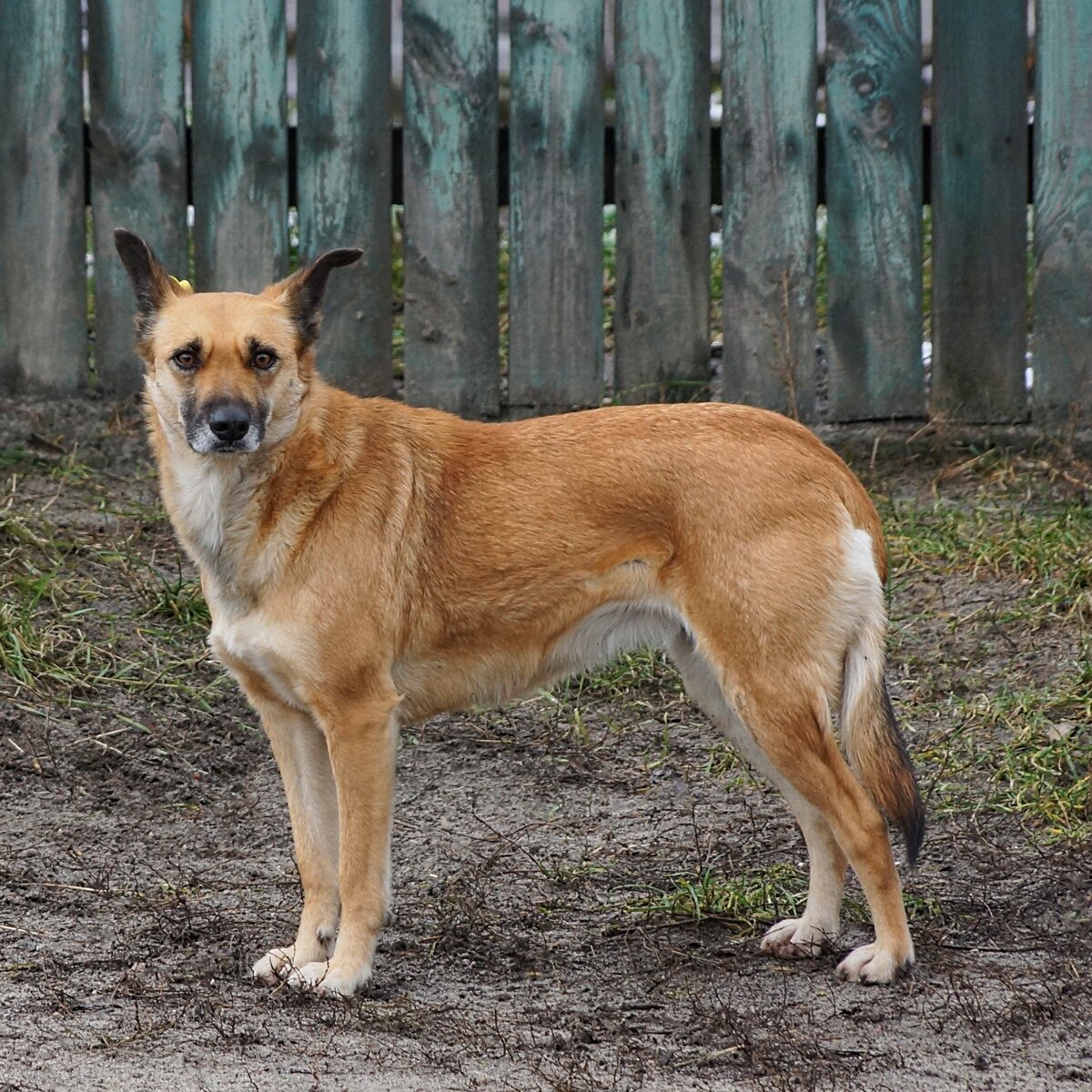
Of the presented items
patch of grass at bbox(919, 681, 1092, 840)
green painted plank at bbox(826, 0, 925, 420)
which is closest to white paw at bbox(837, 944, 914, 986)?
patch of grass at bbox(919, 681, 1092, 840)

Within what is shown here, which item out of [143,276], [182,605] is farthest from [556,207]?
[143,276]

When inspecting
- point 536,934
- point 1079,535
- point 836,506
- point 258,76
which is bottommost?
point 536,934

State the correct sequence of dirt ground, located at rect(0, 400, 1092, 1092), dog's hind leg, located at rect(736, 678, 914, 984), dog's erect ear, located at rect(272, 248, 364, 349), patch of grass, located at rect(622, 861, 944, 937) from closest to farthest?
dirt ground, located at rect(0, 400, 1092, 1092), dog's hind leg, located at rect(736, 678, 914, 984), dog's erect ear, located at rect(272, 248, 364, 349), patch of grass, located at rect(622, 861, 944, 937)

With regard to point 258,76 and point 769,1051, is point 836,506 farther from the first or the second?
point 258,76

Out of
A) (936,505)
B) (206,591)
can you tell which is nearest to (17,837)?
(206,591)

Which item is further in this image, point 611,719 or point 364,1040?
point 611,719

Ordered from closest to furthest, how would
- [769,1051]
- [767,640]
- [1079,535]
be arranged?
[769,1051]
[767,640]
[1079,535]

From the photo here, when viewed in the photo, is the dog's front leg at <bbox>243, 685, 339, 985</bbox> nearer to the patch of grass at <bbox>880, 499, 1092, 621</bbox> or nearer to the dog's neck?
the dog's neck

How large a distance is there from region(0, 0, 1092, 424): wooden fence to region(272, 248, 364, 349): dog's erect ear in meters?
2.32

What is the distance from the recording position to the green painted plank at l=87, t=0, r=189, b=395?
6.43m

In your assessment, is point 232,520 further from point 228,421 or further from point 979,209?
point 979,209

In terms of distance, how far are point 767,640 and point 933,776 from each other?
1383 mm

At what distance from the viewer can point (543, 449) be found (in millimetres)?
4289

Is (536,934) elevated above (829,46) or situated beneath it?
situated beneath
